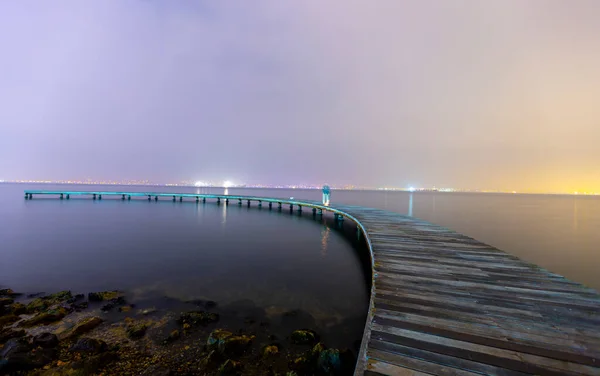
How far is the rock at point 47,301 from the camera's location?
6.29 meters

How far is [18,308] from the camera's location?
623 centimetres

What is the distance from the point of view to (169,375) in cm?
413

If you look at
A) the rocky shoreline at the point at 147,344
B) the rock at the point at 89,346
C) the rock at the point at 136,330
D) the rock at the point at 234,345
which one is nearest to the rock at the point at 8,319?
the rocky shoreline at the point at 147,344

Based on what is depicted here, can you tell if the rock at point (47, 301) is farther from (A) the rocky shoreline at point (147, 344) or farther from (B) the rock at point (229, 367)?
(B) the rock at point (229, 367)

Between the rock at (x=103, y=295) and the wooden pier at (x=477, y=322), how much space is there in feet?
23.7

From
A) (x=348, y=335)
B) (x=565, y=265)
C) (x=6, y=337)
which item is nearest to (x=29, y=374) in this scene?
(x=6, y=337)

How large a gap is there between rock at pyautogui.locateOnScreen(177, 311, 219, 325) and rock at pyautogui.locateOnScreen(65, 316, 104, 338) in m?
1.74

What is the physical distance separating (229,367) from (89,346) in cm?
276

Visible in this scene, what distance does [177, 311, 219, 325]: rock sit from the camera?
5797 mm

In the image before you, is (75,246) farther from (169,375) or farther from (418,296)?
(418,296)

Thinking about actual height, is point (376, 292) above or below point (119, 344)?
above

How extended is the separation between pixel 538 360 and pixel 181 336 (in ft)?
18.9

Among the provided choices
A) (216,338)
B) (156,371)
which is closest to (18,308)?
(156,371)

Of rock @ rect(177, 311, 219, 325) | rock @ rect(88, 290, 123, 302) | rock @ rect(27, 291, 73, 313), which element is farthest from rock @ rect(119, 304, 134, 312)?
rock @ rect(27, 291, 73, 313)
